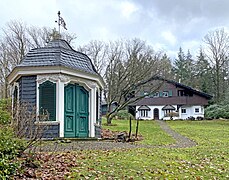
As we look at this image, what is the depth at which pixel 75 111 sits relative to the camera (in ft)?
48.4

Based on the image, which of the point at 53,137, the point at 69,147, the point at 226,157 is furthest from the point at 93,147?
the point at 226,157

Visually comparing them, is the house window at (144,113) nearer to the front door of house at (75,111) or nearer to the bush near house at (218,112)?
the bush near house at (218,112)

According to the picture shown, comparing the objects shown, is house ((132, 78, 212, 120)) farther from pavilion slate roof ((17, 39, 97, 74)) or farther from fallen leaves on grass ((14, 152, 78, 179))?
fallen leaves on grass ((14, 152, 78, 179))

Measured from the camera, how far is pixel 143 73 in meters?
32.4

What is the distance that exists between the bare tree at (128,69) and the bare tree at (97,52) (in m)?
1.20

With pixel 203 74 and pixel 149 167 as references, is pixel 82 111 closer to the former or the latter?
pixel 149 167

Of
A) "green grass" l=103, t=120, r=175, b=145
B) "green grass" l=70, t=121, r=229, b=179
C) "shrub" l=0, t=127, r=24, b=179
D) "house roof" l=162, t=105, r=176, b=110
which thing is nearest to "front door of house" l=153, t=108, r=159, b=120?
"house roof" l=162, t=105, r=176, b=110

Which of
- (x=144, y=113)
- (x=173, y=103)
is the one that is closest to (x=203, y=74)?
(x=173, y=103)

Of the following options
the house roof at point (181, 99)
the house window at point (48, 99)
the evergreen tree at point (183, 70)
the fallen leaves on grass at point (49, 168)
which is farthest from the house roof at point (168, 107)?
the fallen leaves on grass at point (49, 168)

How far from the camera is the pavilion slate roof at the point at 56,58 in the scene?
14.3m

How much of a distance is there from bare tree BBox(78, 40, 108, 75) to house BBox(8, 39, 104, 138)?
20.5 meters

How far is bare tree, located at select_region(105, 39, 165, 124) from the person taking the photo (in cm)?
3275

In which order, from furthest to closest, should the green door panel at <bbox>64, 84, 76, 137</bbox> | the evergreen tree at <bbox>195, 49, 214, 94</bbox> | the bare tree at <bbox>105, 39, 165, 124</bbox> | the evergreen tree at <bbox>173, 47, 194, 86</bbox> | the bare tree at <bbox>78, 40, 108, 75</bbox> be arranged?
1. the evergreen tree at <bbox>173, 47, 194, 86</bbox>
2. the evergreen tree at <bbox>195, 49, 214, 94</bbox>
3. the bare tree at <bbox>78, 40, 108, 75</bbox>
4. the bare tree at <bbox>105, 39, 165, 124</bbox>
5. the green door panel at <bbox>64, 84, 76, 137</bbox>

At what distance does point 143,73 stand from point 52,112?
64.1ft
